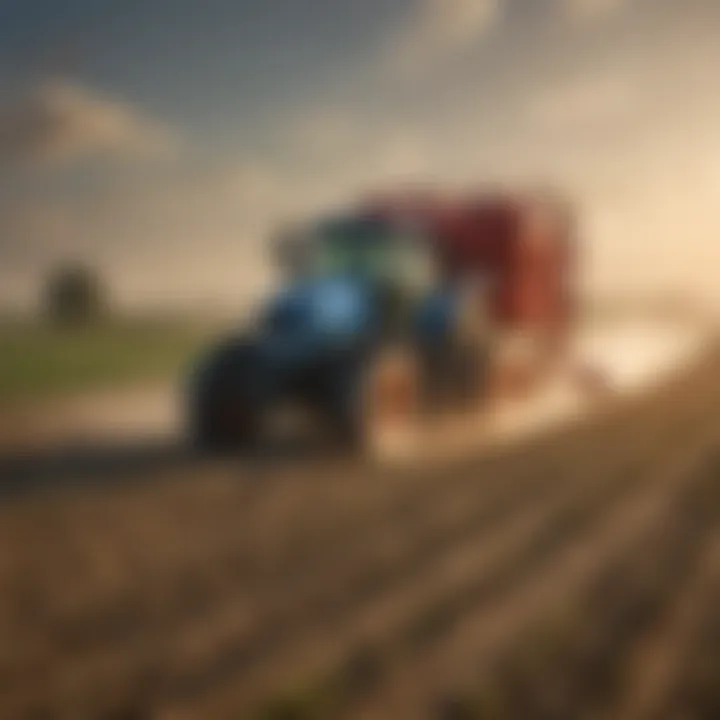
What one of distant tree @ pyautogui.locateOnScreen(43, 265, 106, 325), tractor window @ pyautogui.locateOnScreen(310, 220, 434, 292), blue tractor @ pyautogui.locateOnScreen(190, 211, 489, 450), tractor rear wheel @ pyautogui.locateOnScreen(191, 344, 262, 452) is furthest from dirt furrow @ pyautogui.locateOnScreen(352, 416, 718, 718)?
tractor rear wheel @ pyautogui.locateOnScreen(191, 344, 262, 452)

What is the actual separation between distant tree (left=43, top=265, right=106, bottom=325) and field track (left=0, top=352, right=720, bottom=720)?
1.29m

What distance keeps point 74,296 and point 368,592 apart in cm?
184

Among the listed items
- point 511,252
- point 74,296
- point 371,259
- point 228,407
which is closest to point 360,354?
point 371,259

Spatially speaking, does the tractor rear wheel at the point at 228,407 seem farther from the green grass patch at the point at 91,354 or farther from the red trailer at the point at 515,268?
the red trailer at the point at 515,268

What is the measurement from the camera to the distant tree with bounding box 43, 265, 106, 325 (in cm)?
380

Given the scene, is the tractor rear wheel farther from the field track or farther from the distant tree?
the distant tree

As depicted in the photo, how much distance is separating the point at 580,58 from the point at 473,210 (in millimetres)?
1883

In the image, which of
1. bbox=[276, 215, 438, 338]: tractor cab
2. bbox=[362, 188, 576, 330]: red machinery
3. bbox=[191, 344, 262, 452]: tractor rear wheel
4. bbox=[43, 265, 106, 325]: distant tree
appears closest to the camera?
bbox=[43, 265, 106, 325]: distant tree

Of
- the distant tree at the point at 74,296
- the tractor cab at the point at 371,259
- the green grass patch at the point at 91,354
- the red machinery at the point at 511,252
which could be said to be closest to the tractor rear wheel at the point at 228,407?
the green grass patch at the point at 91,354

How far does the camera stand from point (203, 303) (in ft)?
13.1

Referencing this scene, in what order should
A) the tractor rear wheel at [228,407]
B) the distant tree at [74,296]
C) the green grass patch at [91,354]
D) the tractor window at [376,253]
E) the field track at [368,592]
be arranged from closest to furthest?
the field track at [368,592]
the distant tree at [74,296]
the green grass patch at [91,354]
the tractor window at [376,253]
the tractor rear wheel at [228,407]

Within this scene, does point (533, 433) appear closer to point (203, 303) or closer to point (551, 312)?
point (551, 312)

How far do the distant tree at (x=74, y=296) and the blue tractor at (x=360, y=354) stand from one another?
1505 millimetres

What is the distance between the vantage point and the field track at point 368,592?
3.64 m
